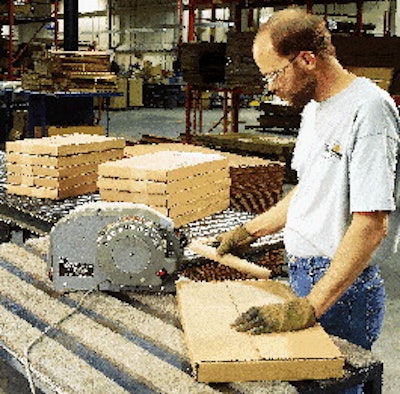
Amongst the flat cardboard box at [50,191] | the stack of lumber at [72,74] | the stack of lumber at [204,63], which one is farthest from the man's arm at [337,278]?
the stack of lumber at [72,74]

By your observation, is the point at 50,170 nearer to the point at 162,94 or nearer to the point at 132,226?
the point at 132,226

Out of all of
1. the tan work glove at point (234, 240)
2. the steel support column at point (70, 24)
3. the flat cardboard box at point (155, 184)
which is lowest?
the tan work glove at point (234, 240)

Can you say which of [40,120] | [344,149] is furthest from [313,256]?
[40,120]

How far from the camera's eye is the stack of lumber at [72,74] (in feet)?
30.7

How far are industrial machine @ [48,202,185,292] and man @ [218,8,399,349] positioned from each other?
1.61ft

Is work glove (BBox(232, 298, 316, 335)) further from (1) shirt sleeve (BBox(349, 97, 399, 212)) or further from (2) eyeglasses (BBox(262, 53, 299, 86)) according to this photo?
(2) eyeglasses (BBox(262, 53, 299, 86))

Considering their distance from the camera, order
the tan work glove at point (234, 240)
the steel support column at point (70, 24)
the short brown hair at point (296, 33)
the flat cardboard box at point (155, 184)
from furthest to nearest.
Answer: the steel support column at point (70, 24) < the flat cardboard box at point (155, 184) < the tan work glove at point (234, 240) < the short brown hair at point (296, 33)

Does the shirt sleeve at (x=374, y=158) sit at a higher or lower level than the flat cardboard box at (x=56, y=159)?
higher

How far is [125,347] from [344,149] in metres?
0.98

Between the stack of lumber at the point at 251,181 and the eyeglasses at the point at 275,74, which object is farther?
the stack of lumber at the point at 251,181

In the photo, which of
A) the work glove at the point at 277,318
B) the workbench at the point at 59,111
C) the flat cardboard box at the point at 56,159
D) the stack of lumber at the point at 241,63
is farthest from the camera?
the workbench at the point at 59,111

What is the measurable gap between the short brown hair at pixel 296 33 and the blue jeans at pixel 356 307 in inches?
30.2

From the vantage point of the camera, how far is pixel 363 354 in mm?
1992

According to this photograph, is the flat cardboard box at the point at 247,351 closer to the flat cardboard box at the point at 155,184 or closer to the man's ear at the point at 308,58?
the man's ear at the point at 308,58
